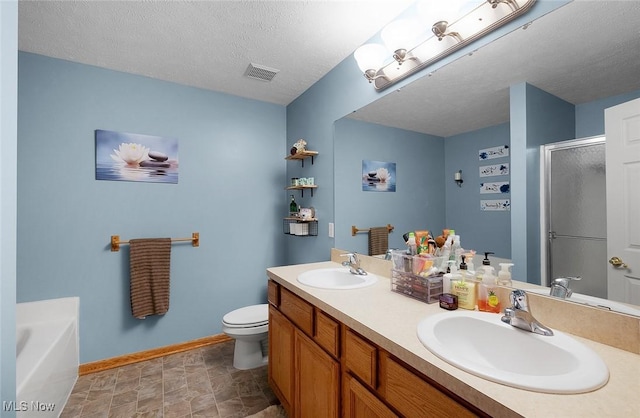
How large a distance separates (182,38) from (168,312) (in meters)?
2.17

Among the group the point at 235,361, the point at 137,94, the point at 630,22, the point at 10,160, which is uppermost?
the point at 137,94

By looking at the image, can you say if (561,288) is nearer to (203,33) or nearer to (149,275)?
(203,33)

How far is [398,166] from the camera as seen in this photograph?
65.7 inches

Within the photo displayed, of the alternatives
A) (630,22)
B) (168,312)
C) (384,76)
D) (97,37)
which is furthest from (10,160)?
(168,312)

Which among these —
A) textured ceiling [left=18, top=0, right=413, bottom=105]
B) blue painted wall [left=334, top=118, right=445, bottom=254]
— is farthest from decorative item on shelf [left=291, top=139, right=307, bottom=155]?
textured ceiling [left=18, top=0, right=413, bottom=105]

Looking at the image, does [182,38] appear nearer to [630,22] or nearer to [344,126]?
[344,126]

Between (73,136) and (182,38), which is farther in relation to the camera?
(73,136)

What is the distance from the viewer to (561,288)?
949mm

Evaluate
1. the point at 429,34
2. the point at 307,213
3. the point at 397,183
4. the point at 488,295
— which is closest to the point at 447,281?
the point at 488,295

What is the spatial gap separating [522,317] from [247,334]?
1.79 meters

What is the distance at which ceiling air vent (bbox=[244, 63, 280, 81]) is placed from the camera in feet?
7.23

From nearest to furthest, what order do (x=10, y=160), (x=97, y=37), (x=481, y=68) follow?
(x=10, y=160) < (x=481, y=68) < (x=97, y=37)

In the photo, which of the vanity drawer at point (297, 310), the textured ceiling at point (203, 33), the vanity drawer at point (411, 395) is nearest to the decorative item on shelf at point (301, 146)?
the textured ceiling at point (203, 33)

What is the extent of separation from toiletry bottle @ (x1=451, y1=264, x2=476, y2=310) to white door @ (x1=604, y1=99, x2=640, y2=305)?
39cm
